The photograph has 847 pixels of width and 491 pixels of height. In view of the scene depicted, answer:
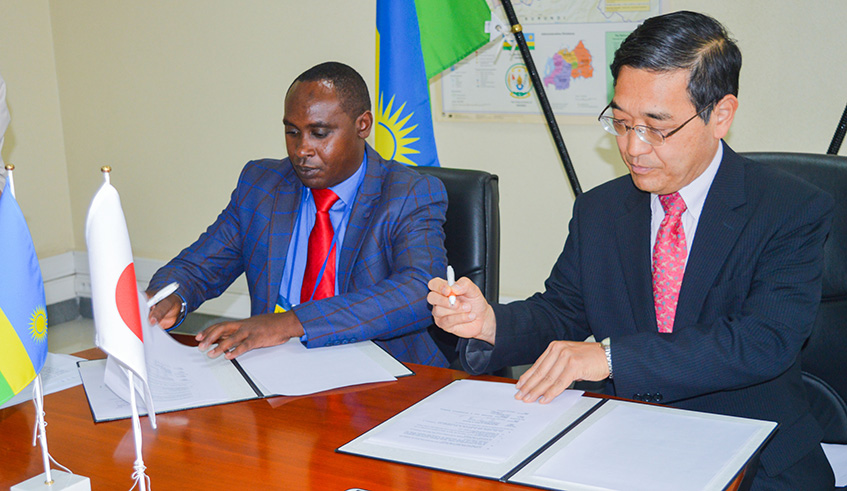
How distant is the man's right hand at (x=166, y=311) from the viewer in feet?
6.26

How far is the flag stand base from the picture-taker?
3.66 feet

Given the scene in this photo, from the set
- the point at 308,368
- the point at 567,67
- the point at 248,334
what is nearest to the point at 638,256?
the point at 308,368

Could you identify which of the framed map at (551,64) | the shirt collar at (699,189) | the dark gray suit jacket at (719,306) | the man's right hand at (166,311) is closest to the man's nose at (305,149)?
the man's right hand at (166,311)

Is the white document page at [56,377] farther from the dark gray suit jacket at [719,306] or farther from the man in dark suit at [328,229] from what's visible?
the dark gray suit jacket at [719,306]

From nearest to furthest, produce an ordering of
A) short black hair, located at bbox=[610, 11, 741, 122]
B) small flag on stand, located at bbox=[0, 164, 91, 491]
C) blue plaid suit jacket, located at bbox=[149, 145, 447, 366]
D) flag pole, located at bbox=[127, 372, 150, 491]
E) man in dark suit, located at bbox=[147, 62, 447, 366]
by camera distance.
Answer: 1. flag pole, located at bbox=[127, 372, 150, 491]
2. small flag on stand, located at bbox=[0, 164, 91, 491]
3. short black hair, located at bbox=[610, 11, 741, 122]
4. blue plaid suit jacket, located at bbox=[149, 145, 447, 366]
5. man in dark suit, located at bbox=[147, 62, 447, 366]

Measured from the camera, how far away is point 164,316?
1936 millimetres

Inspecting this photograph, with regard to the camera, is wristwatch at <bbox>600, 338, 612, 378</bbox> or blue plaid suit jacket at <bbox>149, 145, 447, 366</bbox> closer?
wristwatch at <bbox>600, 338, 612, 378</bbox>

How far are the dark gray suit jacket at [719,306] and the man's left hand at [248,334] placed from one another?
0.41 m

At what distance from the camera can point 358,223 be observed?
214cm

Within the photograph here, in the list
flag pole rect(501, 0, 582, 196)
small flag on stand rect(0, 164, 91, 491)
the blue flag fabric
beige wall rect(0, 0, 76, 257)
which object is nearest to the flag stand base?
small flag on stand rect(0, 164, 91, 491)

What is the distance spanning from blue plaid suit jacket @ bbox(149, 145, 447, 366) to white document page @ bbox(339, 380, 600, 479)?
18.1 inches

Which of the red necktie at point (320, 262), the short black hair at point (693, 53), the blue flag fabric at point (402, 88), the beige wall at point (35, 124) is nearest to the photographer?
the short black hair at point (693, 53)

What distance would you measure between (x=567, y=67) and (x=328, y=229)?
1428 millimetres

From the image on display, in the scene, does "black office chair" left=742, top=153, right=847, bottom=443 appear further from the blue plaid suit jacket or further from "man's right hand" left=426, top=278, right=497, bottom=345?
Result: the blue plaid suit jacket
